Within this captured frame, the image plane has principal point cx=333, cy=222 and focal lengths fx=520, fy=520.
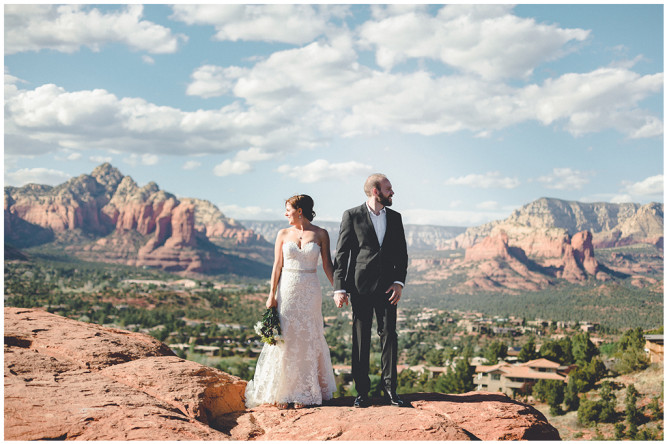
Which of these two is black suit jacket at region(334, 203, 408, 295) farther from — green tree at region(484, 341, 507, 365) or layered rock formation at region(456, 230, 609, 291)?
layered rock formation at region(456, 230, 609, 291)

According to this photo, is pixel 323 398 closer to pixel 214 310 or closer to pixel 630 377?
pixel 630 377

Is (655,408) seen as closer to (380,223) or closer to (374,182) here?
(380,223)

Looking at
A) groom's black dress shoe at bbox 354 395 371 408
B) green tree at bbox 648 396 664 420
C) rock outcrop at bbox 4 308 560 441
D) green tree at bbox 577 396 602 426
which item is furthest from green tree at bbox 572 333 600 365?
groom's black dress shoe at bbox 354 395 371 408

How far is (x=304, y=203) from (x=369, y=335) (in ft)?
6.62

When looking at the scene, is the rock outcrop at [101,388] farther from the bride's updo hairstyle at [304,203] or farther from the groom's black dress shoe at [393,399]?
the bride's updo hairstyle at [304,203]

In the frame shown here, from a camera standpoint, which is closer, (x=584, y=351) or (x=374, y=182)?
(x=374, y=182)

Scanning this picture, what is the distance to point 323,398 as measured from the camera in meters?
7.34

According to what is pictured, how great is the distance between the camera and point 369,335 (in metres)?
6.96

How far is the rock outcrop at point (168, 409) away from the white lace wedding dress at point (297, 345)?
27 cm

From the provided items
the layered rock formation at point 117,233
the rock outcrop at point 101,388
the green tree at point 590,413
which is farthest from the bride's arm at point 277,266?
the layered rock formation at point 117,233

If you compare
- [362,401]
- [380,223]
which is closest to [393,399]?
[362,401]

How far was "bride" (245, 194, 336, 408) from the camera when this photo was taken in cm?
717

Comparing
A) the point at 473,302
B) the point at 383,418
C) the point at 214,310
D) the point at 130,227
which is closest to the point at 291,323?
the point at 383,418

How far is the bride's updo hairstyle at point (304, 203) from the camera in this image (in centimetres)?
724
